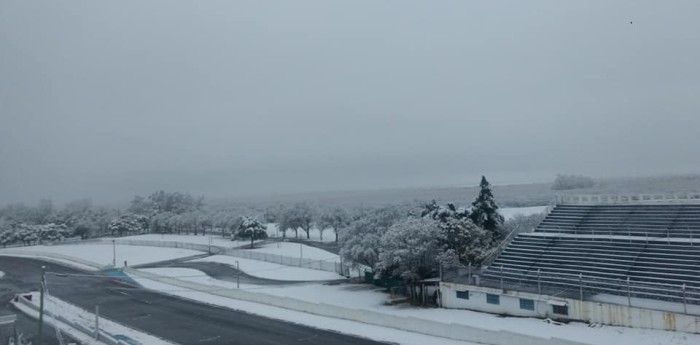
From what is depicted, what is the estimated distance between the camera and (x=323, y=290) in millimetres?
36375

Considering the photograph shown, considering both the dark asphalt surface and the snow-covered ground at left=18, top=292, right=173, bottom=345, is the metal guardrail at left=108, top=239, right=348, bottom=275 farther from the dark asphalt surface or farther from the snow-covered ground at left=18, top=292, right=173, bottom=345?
the snow-covered ground at left=18, top=292, right=173, bottom=345

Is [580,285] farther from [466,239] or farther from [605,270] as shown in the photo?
[466,239]

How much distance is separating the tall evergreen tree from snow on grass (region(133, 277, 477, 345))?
1430cm

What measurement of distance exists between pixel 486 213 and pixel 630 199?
10.5m

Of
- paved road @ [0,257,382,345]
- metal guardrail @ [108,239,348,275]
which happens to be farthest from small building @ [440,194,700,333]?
metal guardrail @ [108,239,348,275]

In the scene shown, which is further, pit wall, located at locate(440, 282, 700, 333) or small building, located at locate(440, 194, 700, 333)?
small building, located at locate(440, 194, 700, 333)

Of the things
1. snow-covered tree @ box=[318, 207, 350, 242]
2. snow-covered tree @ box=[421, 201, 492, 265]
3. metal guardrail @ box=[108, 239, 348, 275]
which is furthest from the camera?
snow-covered tree @ box=[318, 207, 350, 242]

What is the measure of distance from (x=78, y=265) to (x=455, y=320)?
48624 mm

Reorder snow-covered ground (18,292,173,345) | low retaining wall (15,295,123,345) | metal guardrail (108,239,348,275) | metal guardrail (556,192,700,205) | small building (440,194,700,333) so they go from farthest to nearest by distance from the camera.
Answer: metal guardrail (108,239,348,275)
metal guardrail (556,192,700,205)
snow-covered ground (18,292,173,345)
low retaining wall (15,295,123,345)
small building (440,194,700,333)

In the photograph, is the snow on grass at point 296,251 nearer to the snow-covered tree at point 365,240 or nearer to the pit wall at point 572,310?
the snow-covered tree at point 365,240

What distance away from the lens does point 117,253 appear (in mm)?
65875

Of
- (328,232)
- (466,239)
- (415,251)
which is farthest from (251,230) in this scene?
(415,251)

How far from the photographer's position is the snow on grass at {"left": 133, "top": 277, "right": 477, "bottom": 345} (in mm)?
22922

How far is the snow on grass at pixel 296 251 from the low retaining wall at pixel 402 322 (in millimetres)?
17865
